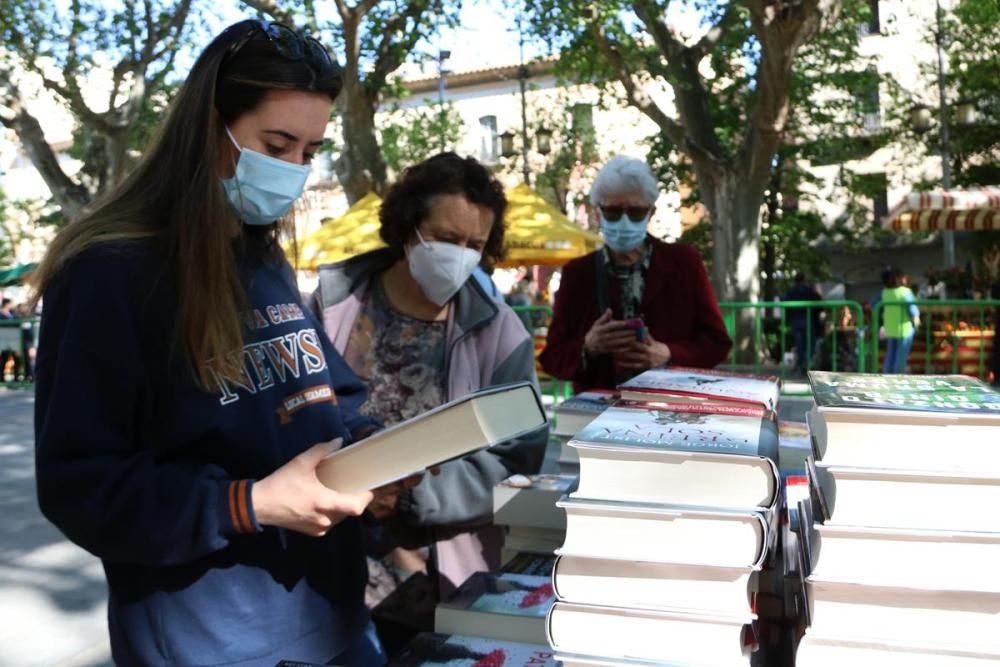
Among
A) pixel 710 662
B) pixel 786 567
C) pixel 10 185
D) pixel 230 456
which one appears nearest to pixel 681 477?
pixel 710 662

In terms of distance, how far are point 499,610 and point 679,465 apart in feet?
1.47

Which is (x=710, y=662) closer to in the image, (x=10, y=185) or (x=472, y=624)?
(x=472, y=624)

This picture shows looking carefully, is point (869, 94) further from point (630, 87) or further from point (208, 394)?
point (208, 394)

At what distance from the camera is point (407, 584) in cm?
207

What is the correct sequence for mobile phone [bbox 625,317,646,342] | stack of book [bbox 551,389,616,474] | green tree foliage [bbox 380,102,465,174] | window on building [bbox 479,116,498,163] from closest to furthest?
stack of book [bbox 551,389,616,474] < mobile phone [bbox 625,317,646,342] < green tree foliage [bbox 380,102,465,174] < window on building [bbox 479,116,498,163]

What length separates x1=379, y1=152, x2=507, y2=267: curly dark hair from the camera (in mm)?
2361

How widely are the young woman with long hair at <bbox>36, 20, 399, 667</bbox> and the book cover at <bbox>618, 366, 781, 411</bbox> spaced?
1.55 ft

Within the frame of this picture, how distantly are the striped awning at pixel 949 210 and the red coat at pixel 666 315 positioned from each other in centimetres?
1039

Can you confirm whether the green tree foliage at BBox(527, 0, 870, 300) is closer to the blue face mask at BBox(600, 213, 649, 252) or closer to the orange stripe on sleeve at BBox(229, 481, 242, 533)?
the blue face mask at BBox(600, 213, 649, 252)

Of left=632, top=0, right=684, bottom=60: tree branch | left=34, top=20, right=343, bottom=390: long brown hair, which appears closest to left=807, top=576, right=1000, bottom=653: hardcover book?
left=34, top=20, right=343, bottom=390: long brown hair

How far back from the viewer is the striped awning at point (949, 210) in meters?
12.1

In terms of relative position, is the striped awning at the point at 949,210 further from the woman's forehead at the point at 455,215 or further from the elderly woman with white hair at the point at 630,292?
the woman's forehead at the point at 455,215

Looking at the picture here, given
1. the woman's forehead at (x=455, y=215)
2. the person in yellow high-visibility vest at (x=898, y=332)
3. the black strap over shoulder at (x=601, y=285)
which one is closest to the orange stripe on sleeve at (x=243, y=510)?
the woman's forehead at (x=455, y=215)

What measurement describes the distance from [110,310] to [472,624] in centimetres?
68
